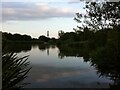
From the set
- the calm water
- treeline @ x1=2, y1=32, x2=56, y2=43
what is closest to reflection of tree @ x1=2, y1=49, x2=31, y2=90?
treeline @ x1=2, y1=32, x2=56, y2=43

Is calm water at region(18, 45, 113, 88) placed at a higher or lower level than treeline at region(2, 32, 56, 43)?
lower

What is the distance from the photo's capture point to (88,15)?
12.0m

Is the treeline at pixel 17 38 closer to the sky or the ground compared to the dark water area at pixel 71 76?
closer to the sky

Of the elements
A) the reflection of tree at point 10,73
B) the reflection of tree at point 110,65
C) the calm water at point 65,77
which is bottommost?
the calm water at point 65,77

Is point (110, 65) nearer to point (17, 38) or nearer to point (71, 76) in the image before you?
point (71, 76)

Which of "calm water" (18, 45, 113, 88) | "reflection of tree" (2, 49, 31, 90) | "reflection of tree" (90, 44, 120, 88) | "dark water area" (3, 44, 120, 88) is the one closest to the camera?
"reflection of tree" (2, 49, 31, 90)

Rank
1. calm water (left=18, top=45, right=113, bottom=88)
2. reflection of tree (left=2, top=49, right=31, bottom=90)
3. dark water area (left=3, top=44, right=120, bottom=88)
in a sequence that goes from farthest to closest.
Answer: calm water (left=18, top=45, right=113, bottom=88), dark water area (left=3, top=44, right=120, bottom=88), reflection of tree (left=2, top=49, right=31, bottom=90)

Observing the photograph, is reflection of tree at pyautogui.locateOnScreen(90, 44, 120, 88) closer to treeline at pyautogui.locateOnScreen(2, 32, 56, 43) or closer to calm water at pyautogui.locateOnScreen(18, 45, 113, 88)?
calm water at pyautogui.locateOnScreen(18, 45, 113, 88)

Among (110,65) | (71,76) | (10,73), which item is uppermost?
(10,73)

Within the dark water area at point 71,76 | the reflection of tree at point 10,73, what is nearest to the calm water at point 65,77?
the dark water area at point 71,76

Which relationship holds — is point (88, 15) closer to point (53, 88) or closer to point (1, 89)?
point (53, 88)

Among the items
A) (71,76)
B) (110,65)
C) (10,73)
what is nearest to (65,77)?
(71,76)

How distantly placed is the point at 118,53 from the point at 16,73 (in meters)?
6.37

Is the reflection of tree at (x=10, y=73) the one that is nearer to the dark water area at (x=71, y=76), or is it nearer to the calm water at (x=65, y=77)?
the dark water area at (x=71, y=76)
